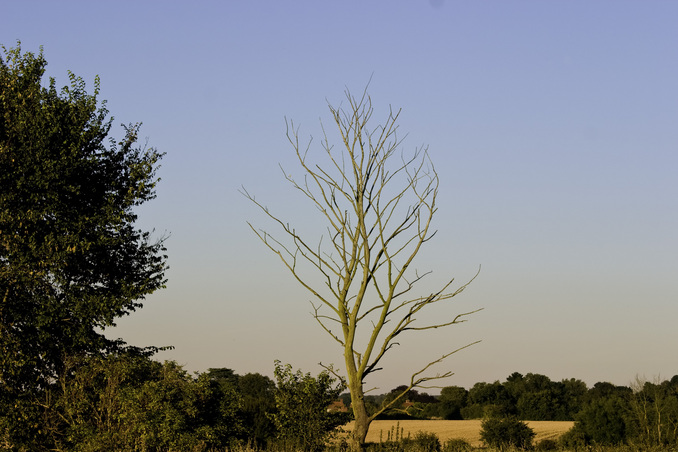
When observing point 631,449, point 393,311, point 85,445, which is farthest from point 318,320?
point 85,445

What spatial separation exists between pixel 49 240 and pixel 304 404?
1158 centimetres

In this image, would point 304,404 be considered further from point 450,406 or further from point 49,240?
point 450,406

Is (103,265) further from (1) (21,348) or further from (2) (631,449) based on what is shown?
(2) (631,449)

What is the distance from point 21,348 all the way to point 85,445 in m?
4.26

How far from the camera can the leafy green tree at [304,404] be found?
27562 mm

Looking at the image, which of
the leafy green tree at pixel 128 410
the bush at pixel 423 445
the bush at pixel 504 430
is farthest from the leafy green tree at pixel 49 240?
the bush at pixel 504 430

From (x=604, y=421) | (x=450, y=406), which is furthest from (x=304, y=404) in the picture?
(x=450, y=406)

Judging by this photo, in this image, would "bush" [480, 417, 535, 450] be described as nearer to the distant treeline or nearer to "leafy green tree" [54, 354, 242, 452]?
the distant treeline

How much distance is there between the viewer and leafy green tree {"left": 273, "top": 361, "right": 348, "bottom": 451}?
90.4 ft

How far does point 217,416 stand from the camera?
95.2ft

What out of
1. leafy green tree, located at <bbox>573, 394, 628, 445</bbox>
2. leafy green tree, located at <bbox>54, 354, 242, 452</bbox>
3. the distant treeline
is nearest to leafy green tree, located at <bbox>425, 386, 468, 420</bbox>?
the distant treeline

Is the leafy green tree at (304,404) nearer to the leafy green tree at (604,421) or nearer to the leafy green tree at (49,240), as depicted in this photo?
the leafy green tree at (49,240)

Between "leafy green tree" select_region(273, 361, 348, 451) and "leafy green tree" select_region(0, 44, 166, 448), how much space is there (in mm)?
6823

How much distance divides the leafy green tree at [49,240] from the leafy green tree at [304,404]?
6823 millimetres
